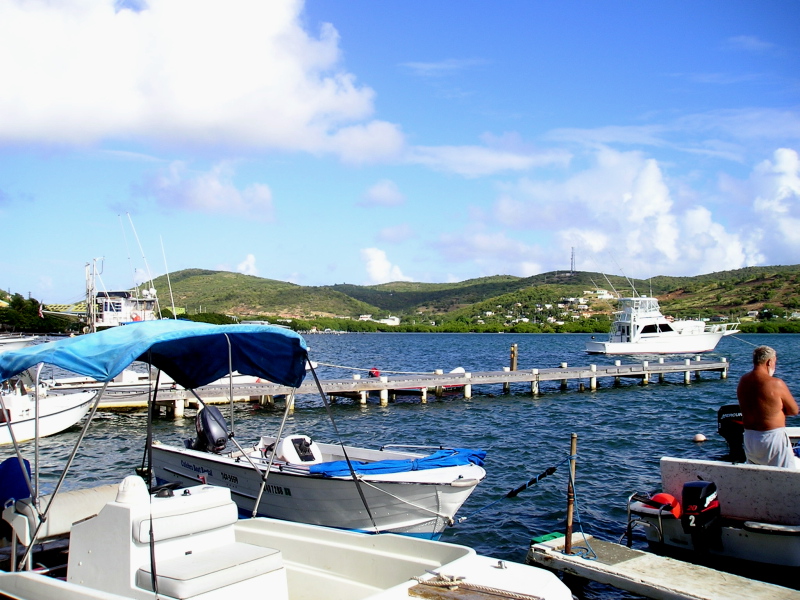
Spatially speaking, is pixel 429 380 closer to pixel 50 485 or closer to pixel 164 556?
pixel 50 485

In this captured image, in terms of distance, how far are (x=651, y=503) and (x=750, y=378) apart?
8.06 ft

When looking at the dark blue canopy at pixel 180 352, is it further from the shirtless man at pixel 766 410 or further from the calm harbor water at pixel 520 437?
the shirtless man at pixel 766 410

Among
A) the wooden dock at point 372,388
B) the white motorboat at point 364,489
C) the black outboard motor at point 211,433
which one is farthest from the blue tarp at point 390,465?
the wooden dock at point 372,388

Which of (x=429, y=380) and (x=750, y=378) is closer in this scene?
(x=750, y=378)

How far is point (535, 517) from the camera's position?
1326cm

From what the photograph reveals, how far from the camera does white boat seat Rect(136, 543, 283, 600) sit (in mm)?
5473

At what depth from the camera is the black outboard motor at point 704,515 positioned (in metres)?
9.58

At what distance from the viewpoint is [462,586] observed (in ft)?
17.4

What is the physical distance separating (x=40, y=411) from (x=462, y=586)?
21.9m

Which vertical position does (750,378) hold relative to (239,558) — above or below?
above

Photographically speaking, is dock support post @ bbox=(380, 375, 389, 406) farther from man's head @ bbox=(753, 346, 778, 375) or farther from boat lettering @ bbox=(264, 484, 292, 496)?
man's head @ bbox=(753, 346, 778, 375)

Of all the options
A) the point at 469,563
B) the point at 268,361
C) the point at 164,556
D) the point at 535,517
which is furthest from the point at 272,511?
the point at 469,563

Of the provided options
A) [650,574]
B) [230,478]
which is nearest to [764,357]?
[650,574]

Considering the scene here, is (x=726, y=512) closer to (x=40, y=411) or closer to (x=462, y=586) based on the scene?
(x=462, y=586)
